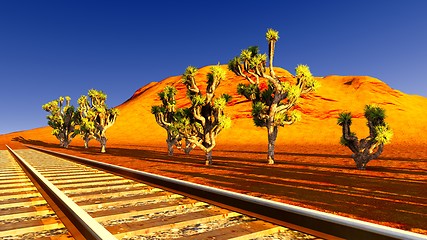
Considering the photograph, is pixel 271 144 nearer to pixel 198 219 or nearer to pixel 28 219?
pixel 198 219

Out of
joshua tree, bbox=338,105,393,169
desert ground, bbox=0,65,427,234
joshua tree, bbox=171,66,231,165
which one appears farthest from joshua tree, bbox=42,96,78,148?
joshua tree, bbox=338,105,393,169

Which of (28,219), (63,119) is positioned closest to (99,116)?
(63,119)

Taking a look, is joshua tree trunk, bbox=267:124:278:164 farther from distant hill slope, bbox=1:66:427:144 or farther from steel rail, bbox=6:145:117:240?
distant hill slope, bbox=1:66:427:144

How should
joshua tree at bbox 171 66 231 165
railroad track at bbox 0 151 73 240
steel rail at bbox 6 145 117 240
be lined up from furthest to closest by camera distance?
joshua tree at bbox 171 66 231 165 < railroad track at bbox 0 151 73 240 < steel rail at bbox 6 145 117 240

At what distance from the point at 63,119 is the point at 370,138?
54785mm

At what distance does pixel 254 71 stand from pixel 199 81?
306 feet

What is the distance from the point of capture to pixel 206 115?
21.2 m

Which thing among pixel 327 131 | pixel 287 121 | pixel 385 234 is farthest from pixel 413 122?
pixel 385 234

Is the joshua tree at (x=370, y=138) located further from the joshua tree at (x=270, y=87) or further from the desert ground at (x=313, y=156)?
the joshua tree at (x=270, y=87)

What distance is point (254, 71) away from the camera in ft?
74.3

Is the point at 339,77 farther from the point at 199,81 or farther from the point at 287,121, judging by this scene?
the point at 287,121

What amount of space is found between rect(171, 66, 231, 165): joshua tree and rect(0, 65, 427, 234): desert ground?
78.0 inches

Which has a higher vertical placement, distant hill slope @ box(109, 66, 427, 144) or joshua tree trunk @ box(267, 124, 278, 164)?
distant hill slope @ box(109, 66, 427, 144)

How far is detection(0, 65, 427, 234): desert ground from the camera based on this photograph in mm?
8523
